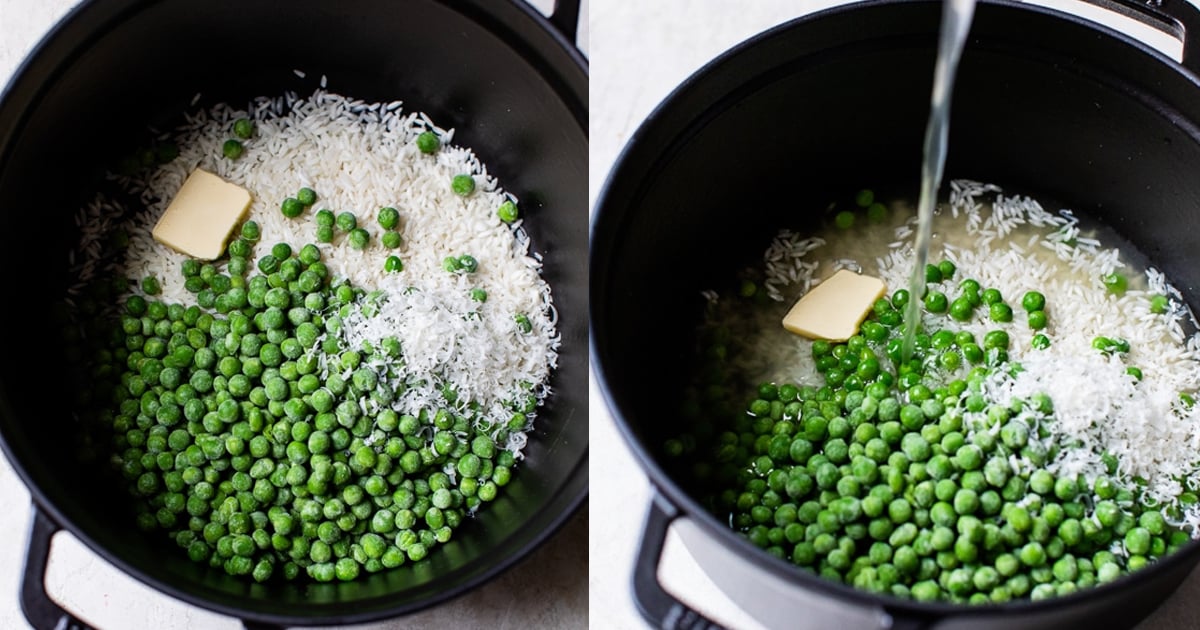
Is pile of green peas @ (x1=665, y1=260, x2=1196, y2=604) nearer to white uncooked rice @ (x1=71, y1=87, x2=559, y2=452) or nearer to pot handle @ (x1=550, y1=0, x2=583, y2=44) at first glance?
white uncooked rice @ (x1=71, y1=87, x2=559, y2=452)

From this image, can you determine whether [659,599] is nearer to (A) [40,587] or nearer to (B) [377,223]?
(A) [40,587]

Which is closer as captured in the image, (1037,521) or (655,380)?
(1037,521)

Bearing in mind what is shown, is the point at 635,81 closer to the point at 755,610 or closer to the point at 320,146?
the point at 320,146

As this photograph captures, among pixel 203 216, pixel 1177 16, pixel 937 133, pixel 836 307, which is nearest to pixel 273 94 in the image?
pixel 203 216

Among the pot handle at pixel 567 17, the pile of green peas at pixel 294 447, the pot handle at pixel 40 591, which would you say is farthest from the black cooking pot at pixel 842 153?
the pot handle at pixel 40 591

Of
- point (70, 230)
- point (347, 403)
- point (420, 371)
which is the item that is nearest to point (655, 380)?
point (420, 371)

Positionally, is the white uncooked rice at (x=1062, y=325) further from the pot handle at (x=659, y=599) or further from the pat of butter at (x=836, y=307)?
the pot handle at (x=659, y=599)
